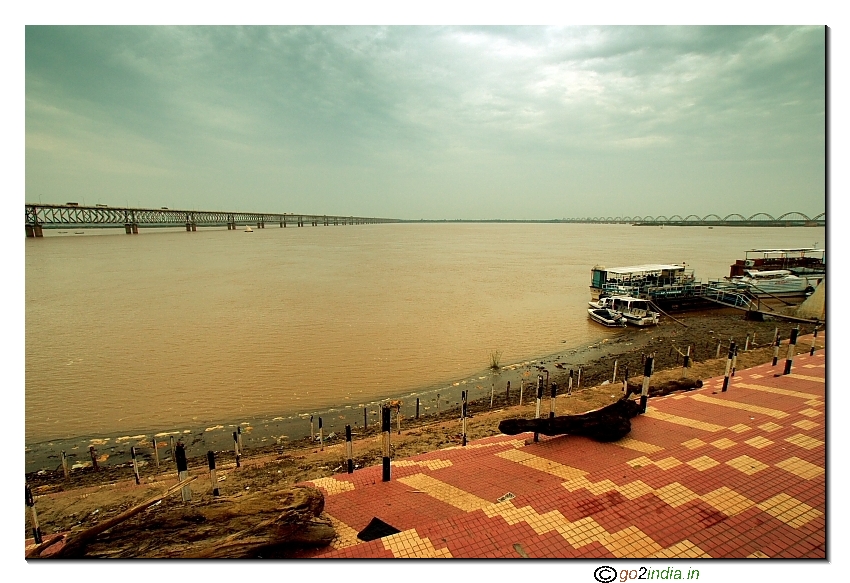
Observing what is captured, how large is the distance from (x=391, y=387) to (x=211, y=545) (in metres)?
10.6

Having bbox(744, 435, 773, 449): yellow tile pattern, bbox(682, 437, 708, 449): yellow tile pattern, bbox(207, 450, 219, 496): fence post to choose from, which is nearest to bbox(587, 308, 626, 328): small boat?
bbox(744, 435, 773, 449): yellow tile pattern

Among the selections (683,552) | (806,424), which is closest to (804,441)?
(806,424)

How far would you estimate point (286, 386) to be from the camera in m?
14.6

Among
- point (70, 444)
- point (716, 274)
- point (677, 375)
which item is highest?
point (716, 274)

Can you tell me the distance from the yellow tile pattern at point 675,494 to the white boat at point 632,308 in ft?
66.8

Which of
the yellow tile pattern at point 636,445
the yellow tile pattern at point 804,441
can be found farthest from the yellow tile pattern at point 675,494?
the yellow tile pattern at point 804,441

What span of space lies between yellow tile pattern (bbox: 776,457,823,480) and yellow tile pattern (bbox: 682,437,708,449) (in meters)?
0.97

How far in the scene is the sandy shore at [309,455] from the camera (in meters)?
7.91

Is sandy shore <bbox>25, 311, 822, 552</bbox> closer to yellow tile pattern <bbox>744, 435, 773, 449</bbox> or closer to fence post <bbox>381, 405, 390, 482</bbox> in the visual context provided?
fence post <bbox>381, 405, 390, 482</bbox>

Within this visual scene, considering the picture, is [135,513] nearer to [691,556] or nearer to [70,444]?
[691,556]

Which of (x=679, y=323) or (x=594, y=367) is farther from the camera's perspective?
(x=679, y=323)

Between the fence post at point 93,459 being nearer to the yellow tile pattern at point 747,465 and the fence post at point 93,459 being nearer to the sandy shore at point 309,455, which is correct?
the sandy shore at point 309,455

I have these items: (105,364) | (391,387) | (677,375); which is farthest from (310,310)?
(677,375)

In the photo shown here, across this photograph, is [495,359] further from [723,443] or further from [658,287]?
[658,287]
